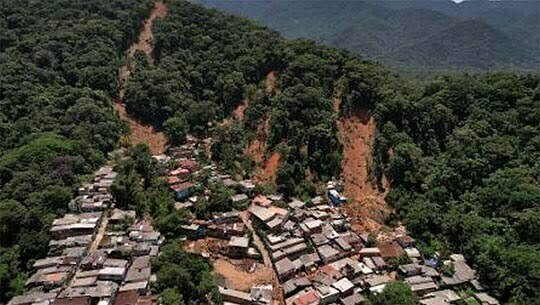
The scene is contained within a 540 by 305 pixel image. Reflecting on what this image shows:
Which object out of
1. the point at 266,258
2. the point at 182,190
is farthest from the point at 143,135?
the point at 266,258

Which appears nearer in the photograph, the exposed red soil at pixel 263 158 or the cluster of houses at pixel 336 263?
the cluster of houses at pixel 336 263

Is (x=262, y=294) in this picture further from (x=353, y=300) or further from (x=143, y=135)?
(x=143, y=135)

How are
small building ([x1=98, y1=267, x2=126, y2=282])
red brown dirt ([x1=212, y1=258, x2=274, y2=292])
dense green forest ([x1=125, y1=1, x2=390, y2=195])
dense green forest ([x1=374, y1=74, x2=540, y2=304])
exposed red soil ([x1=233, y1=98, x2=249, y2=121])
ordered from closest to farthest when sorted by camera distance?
small building ([x1=98, y1=267, x2=126, y2=282]) → red brown dirt ([x1=212, y1=258, x2=274, y2=292]) → dense green forest ([x1=374, y1=74, x2=540, y2=304]) → dense green forest ([x1=125, y1=1, x2=390, y2=195]) → exposed red soil ([x1=233, y1=98, x2=249, y2=121])

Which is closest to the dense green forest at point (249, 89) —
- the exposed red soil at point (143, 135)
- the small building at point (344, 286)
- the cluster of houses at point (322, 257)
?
the exposed red soil at point (143, 135)

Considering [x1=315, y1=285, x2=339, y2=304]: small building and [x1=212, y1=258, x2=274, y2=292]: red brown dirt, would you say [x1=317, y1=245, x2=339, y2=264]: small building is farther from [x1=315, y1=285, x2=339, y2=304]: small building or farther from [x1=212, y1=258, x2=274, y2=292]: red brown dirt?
[x1=212, y1=258, x2=274, y2=292]: red brown dirt

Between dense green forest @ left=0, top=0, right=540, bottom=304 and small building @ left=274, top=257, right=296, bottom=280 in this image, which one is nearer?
small building @ left=274, top=257, right=296, bottom=280

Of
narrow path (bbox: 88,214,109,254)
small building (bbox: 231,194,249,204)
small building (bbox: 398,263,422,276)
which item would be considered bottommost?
narrow path (bbox: 88,214,109,254)

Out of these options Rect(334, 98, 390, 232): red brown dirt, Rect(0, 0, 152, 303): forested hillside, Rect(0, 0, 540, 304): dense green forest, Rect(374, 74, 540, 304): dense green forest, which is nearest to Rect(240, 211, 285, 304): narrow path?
Rect(0, 0, 540, 304): dense green forest

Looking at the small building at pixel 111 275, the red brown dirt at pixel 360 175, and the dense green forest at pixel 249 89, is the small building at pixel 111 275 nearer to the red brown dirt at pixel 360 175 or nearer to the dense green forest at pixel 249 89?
the dense green forest at pixel 249 89
